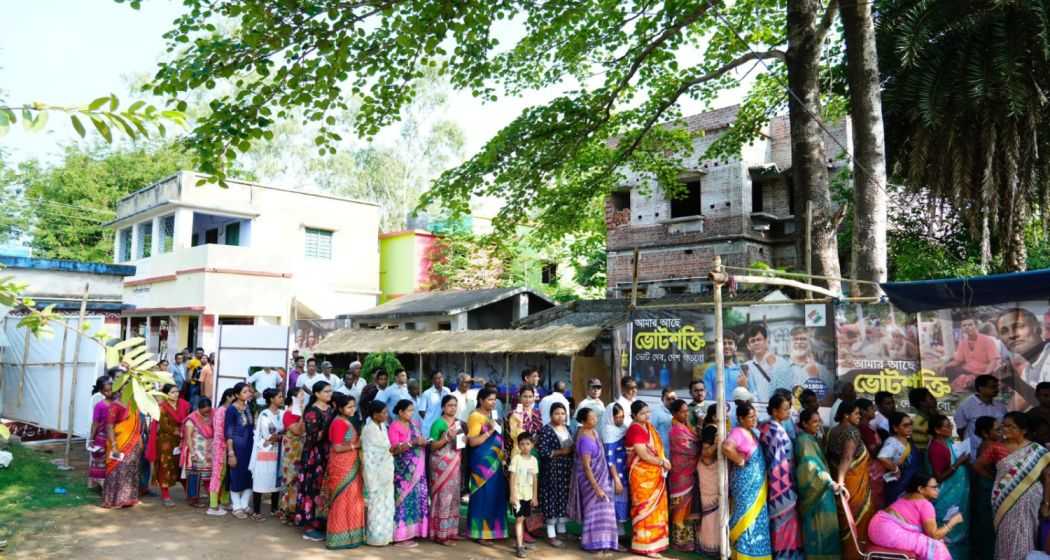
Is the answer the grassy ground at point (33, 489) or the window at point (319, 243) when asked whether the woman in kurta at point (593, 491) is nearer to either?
the grassy ground at point (33, 489)

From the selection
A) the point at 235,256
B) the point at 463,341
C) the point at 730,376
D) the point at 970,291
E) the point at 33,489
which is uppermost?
the point at 235,256

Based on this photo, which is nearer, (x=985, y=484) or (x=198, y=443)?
(x=985, y=484)

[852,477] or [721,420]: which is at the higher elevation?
[721,420]

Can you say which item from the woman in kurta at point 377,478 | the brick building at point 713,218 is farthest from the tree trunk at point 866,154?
the brick building at point 713,218

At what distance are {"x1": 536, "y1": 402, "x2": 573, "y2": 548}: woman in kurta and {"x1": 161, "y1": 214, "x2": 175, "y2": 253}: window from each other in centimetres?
1672

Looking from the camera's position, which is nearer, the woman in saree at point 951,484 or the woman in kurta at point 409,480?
the woman in saree at point 951,484

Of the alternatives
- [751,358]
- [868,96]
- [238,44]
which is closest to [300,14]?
[238,44]

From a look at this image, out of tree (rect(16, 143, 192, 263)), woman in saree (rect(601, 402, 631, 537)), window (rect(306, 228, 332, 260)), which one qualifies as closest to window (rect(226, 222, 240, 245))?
window (rect(306, 228, 332, 260))

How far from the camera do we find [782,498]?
607 cm

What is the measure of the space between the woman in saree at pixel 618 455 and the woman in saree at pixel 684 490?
0.44 metres

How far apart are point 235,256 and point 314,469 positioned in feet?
44.2

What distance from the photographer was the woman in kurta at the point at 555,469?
270 inches

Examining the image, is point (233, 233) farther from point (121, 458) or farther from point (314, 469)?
point (314, 469)

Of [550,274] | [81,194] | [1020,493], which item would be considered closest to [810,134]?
[1020,493]
